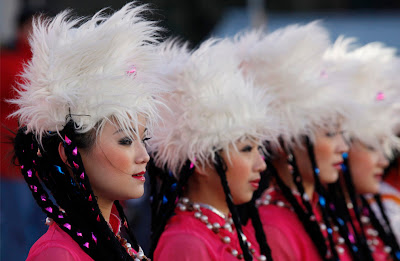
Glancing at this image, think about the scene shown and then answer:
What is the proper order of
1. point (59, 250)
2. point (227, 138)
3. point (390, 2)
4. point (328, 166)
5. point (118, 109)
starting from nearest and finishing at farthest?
point (59, 250)
point (118, 109)
point (227, 138)
point (328, 166)
point (390, 2)

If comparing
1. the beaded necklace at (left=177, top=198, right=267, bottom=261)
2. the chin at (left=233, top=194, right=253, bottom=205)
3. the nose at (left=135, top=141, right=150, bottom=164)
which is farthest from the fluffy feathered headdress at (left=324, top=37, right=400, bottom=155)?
the nose at (left=135, top=141, right=150, bottom=164)

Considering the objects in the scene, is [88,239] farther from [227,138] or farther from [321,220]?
[321,220]

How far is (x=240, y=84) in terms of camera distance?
3020 mm

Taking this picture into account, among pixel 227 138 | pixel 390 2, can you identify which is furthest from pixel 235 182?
pixel 390 2

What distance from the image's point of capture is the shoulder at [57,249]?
81.2 inches

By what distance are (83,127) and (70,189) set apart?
0.24 m

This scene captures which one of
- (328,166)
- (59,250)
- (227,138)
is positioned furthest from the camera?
(328,166)

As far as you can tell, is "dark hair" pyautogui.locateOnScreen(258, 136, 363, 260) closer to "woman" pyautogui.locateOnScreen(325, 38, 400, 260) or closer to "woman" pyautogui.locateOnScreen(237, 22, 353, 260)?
"woman" pyautogui.locateOnScreen(237, 22, 353, 260)

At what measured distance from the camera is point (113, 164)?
228cm

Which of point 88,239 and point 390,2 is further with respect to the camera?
point 390,2

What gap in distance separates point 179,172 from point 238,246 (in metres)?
0.48

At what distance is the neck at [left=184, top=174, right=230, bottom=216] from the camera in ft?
9.94

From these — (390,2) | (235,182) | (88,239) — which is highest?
(88,239)

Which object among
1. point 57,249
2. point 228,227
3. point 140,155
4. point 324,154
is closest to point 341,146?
point 324,154
